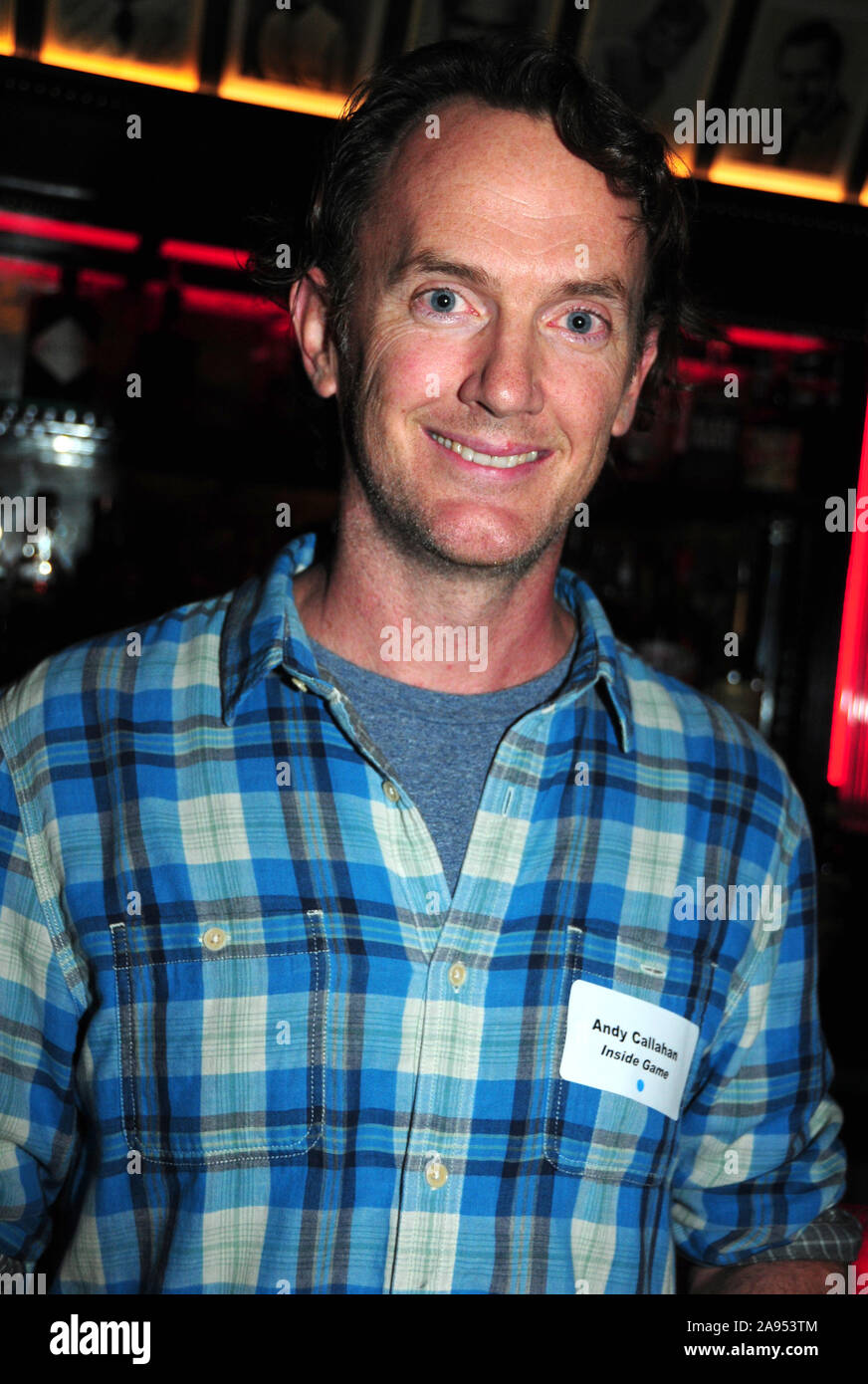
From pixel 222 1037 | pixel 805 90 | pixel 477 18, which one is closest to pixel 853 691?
pixel 805 90

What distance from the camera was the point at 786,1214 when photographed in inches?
55.9

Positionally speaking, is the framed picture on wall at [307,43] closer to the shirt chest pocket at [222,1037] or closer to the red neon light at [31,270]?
the red neon light at [31,270]

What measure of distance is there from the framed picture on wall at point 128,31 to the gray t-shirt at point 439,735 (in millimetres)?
2013

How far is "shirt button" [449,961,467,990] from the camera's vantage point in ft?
4.18

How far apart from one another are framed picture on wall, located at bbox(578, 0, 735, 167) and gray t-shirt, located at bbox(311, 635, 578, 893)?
202cm

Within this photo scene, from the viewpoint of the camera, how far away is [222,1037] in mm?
1270

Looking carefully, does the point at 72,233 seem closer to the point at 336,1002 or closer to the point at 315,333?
the point at 315,333

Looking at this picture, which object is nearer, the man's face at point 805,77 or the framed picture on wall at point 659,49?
the framed picture on wall at point 659,49

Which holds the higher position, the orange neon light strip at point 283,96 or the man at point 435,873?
the orange neon light strip at point 283,96

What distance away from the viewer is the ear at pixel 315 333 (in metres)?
1.59

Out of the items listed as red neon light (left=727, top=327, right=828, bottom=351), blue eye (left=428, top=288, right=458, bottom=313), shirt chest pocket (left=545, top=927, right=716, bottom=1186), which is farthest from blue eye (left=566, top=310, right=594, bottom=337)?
red neon light (left=727, top=327, right=828, bottom=351)

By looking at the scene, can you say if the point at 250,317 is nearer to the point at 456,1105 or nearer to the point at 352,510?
the point at 352,510

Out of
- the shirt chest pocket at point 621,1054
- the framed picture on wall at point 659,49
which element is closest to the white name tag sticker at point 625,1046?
the shirt chest pocket at point 621,1054
